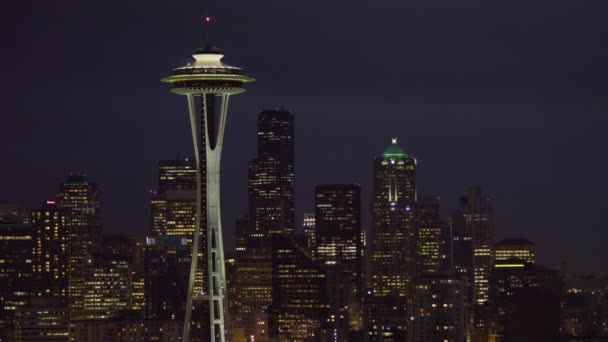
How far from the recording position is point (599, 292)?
133625mm

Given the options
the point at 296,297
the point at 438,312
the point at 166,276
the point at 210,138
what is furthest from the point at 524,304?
the point at 210,138

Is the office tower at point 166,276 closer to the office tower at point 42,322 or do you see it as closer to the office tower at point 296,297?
the office tower at point 296,297

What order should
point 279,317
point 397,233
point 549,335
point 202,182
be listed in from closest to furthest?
point 202,182
point 549,335
point 279,317
point 397,233

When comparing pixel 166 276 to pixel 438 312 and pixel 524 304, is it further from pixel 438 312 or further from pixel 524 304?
pixel 524 304

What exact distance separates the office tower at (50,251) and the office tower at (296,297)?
566 inches

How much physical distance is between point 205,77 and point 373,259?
7898cm

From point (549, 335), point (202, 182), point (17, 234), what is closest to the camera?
point (202, 182)

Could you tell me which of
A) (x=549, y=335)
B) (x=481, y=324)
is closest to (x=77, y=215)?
(x=481, y=324)

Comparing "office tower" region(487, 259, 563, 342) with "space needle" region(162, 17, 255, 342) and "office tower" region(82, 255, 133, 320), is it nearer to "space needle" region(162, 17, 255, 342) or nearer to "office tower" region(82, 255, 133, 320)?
"office tower" region(82, 255, 133, 320)

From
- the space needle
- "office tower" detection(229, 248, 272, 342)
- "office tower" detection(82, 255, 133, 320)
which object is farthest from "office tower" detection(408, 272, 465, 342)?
the space needle

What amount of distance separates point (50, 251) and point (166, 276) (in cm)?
914

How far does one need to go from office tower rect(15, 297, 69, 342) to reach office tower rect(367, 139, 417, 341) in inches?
783

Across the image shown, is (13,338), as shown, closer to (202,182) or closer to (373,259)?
(373,259)

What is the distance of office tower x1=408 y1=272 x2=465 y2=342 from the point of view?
12150cm
